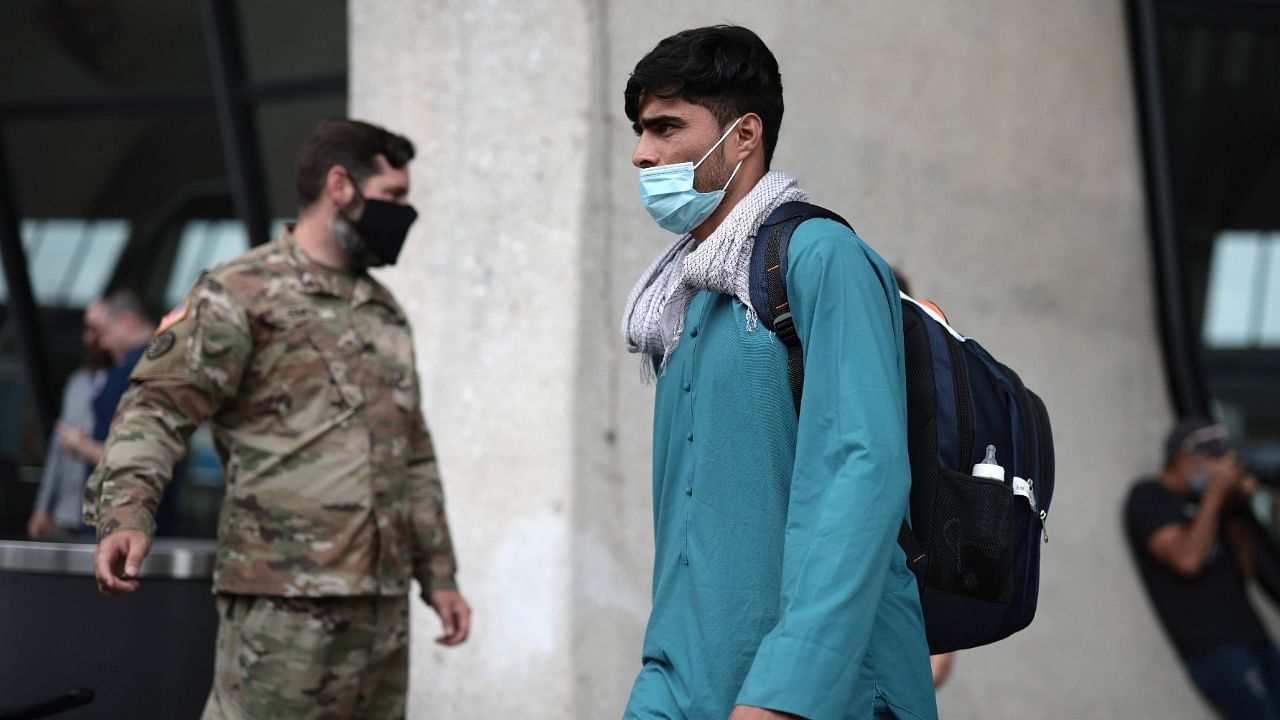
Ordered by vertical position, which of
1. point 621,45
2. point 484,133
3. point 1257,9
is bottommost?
point 484,133

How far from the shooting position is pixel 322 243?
3.54 meters

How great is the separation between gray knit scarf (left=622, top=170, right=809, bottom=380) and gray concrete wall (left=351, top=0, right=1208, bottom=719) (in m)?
2.40

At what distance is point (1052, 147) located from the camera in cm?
609

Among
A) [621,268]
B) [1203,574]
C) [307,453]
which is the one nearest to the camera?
[307,453]

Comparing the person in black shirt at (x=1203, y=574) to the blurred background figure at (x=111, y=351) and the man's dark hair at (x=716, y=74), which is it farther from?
the man's dark hair at (x=716, y=74)

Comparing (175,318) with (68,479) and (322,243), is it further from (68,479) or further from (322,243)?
(68,479)

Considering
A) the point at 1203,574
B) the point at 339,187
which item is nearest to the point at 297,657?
the point at 339,187

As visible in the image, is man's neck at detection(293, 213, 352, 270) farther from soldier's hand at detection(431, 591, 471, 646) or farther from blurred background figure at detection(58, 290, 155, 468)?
blurred background figure at detection(58, 290, 155, 468)

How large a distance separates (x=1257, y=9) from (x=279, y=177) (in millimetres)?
5268

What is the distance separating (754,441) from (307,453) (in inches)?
63.8

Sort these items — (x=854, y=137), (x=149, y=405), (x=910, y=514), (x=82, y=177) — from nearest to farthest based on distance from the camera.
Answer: (x=910, y=514) → (x=149, y=405) → (x=854, y=137) → (x=82, y=177)

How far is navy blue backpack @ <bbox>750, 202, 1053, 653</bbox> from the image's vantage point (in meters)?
1.92

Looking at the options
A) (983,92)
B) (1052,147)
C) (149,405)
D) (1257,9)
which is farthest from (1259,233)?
(149,405)

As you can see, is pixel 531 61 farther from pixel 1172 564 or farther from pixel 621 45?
pixel 1172 564
